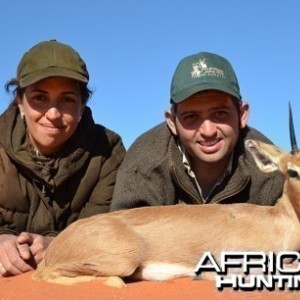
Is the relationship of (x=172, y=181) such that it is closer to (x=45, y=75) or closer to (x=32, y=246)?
(x=32, y=246)

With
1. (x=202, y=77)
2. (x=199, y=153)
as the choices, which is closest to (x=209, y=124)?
(x=199, y=153)

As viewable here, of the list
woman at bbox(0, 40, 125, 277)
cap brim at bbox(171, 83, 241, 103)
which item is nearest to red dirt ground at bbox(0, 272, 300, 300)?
woman at bbox(0, 40, 125, 277)

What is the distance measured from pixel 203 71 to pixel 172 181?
4.30 feet

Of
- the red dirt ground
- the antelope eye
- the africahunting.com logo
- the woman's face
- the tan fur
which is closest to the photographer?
the red dirt ground

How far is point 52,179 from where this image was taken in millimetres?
7258

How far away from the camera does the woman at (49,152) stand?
7074 millimetres

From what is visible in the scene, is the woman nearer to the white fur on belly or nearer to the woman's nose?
the woman's nose

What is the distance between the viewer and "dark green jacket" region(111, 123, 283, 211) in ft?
23.1

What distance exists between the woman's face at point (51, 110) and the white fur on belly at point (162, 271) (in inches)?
80.8

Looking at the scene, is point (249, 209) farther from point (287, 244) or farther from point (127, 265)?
point (127, 265)

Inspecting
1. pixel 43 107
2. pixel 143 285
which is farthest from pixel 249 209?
pixel 43 107

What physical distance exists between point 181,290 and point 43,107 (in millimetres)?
2851

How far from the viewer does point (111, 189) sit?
25.3 feet

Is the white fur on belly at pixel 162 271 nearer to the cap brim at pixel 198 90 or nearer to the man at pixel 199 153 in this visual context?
the man at pixel 199 153
